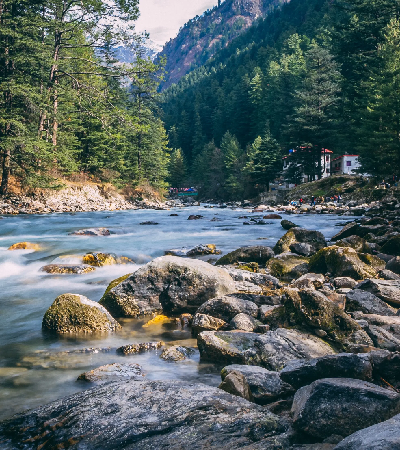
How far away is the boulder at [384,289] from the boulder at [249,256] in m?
4.09

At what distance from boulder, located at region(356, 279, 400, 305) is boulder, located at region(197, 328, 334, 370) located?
7.04 ft

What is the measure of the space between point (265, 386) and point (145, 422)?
126 cm

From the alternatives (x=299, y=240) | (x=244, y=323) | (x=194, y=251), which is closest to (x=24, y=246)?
(x=194, y=251)

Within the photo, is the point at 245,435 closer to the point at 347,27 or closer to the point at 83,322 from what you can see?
the point at 83,322

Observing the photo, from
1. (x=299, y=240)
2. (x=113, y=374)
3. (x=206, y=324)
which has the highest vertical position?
(x=299, y=240)

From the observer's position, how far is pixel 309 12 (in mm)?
121250

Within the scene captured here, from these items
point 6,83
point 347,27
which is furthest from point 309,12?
point 6,83

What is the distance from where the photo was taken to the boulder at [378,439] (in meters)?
1.89

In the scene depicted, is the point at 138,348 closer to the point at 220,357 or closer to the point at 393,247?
the point at 220,357

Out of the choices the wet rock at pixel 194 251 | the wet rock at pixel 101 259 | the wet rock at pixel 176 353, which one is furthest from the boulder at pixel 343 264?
the wet rock at pixel 101 259

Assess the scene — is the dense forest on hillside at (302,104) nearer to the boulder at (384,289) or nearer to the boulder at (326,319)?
the boulder at (384,289)

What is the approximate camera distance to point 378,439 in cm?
197

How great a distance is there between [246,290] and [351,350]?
3.33 metres

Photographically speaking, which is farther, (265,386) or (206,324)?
(206,324)
